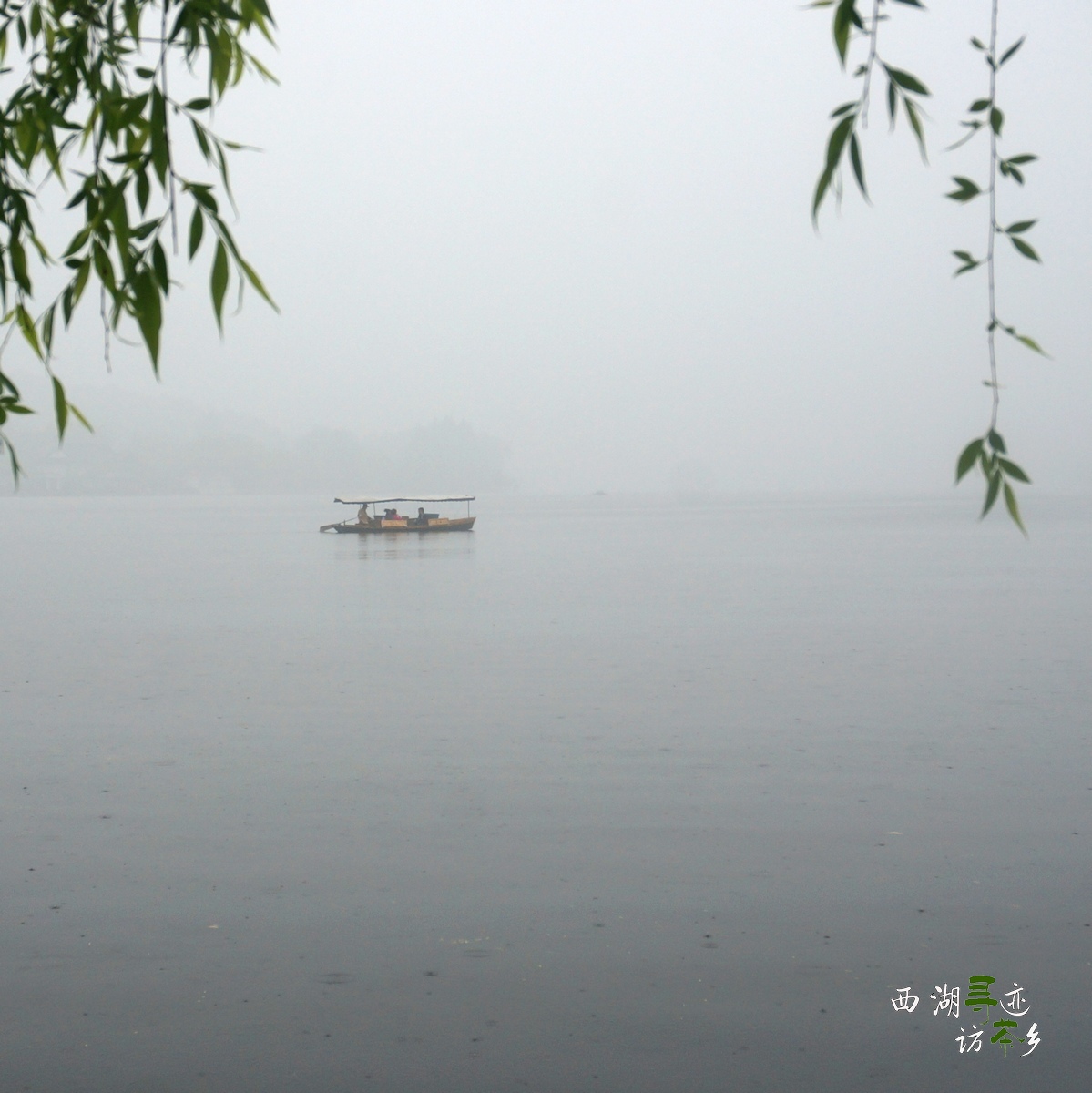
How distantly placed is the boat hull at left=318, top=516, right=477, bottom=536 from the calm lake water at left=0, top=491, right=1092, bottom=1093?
58.9m

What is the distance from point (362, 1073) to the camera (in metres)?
7.76

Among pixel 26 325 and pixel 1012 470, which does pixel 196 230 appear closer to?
pixel 26 325

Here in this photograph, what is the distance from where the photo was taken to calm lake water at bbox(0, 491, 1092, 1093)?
8094mm

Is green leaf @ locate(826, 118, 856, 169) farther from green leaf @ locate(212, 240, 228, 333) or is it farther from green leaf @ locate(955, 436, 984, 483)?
green leaf @ locate(212, 240, 228, 333)

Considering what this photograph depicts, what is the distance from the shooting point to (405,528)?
8719 cm

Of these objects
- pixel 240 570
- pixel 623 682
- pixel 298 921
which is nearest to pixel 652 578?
pixel 240 570

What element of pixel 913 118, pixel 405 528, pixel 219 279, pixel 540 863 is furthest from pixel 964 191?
pixel 405 528

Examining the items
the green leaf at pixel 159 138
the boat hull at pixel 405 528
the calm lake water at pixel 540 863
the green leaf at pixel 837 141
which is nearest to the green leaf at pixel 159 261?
the green leaf at pixel 159 138

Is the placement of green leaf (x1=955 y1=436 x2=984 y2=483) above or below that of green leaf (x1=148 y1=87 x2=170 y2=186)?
below

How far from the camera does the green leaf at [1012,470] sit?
3952 mm

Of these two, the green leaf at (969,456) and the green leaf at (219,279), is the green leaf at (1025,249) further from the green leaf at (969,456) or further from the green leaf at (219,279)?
the green leaf at (219,279)

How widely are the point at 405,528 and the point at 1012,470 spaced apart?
275ft

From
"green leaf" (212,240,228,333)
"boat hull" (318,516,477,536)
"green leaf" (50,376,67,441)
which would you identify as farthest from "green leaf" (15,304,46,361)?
"boat hull" (318,516,477,536)

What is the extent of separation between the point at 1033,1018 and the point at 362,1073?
4.30 metres
